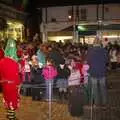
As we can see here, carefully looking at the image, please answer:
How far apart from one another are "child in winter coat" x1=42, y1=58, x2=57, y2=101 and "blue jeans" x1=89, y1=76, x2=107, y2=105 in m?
1.16

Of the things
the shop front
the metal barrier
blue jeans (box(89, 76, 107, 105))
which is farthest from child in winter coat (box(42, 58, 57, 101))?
the shop front

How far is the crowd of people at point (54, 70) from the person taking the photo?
12.3 meters

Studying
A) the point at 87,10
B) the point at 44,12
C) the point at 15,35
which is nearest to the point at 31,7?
the point at 44,12

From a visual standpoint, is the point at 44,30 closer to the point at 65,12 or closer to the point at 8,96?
the point at 65,12

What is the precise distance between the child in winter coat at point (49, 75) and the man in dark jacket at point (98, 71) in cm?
117

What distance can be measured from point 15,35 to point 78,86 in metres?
22.3

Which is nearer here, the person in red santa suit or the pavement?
the person in red santa suit

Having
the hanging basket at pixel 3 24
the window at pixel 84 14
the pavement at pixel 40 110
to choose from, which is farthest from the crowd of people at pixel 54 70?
the window at pixel 84 14

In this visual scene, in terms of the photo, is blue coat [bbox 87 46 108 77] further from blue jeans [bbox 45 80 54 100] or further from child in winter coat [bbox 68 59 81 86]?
blue jeans [bbox 45 80 54 100]

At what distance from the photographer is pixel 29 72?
18812mm

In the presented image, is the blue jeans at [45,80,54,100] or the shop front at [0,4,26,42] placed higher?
the shop front at [0,4,26,42]

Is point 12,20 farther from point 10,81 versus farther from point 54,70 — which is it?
point 10,81

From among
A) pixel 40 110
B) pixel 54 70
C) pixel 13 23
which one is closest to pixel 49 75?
pixel 54 70

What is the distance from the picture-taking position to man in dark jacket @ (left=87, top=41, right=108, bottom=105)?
51.4 ft
